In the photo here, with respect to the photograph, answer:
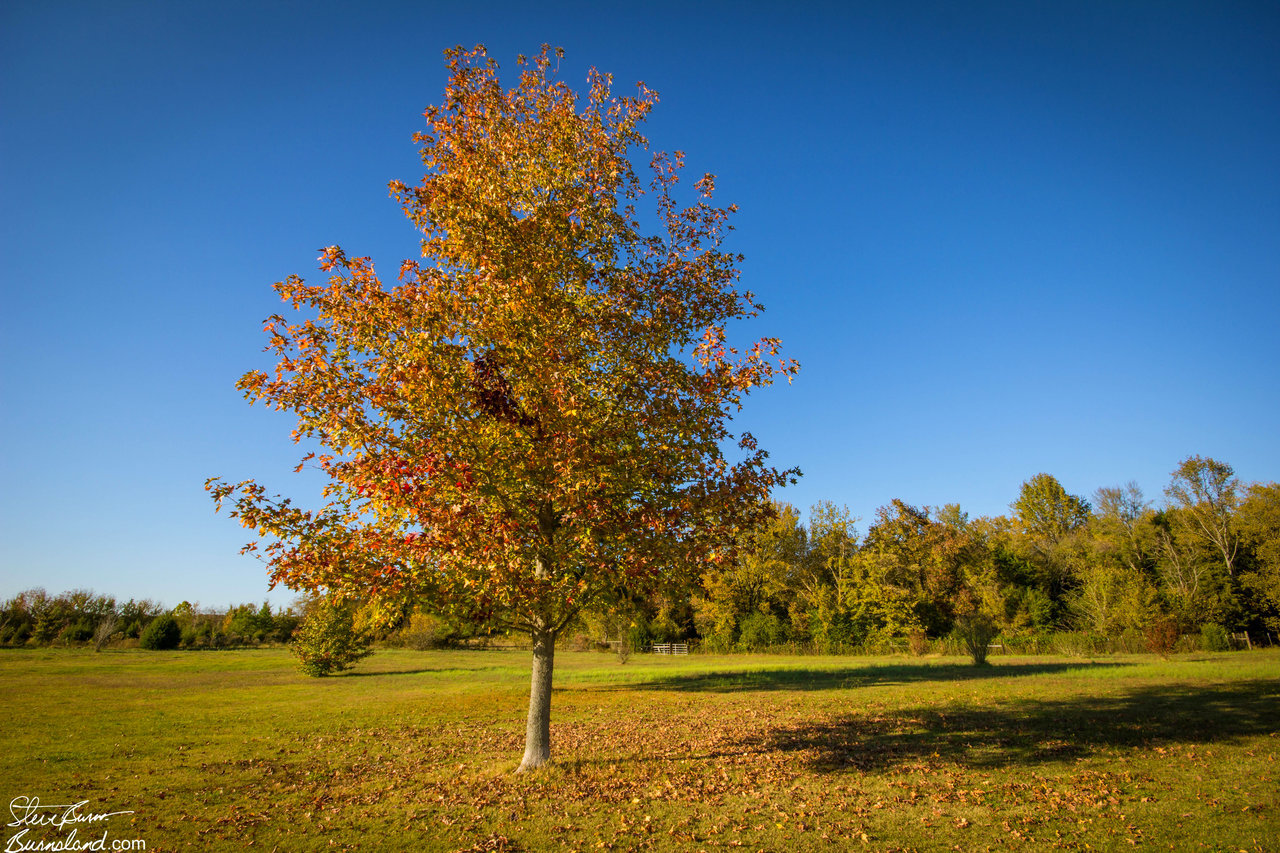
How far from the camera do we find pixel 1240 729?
1239cm

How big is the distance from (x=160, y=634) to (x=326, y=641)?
36.7 meters

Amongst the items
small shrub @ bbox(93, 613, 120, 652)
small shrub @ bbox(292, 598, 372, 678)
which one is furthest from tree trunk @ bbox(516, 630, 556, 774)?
small shrub @ bbox(93, 613, 120, 652)

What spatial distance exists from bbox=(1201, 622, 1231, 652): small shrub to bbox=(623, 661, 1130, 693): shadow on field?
54.0ft

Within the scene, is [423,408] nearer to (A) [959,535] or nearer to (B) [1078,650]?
(B) [1078,650]

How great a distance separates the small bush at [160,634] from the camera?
2140 inches

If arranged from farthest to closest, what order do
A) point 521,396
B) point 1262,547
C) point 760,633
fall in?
1. point 760,633
2. point 1262,547
3. point 521,396

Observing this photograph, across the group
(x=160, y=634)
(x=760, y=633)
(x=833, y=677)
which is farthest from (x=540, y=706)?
(x=160, y=634)

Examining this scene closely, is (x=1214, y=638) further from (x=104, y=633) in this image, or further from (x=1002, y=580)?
(x=104, y=633)

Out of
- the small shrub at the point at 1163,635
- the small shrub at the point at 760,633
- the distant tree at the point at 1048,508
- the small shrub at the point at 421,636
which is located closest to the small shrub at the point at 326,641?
the small shrub at the point at 421,636

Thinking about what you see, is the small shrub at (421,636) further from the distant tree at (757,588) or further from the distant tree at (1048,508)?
the distant tree at (1048,508)

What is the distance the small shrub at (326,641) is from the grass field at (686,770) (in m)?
9.99

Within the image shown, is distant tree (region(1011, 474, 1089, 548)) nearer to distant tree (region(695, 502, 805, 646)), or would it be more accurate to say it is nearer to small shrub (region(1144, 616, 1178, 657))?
distant tree (region(695, 502, 805, 646))

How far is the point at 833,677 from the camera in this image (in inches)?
1133

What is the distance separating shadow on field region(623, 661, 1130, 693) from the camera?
2533 cm
